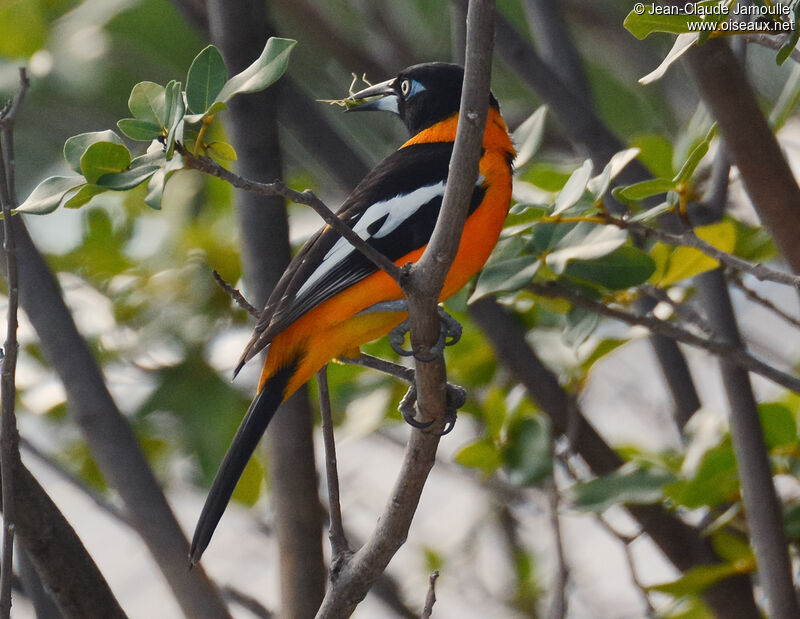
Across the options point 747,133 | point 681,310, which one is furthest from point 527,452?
point 747,133

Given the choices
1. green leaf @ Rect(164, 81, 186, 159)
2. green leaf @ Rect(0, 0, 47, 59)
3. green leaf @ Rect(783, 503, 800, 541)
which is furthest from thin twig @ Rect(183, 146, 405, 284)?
green leaf @ Rect(0, 0, 47, 59)

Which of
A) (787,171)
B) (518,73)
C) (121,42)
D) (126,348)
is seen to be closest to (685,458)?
(787,171)

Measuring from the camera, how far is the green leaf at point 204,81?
1.70 m

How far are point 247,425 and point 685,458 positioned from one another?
117 cm

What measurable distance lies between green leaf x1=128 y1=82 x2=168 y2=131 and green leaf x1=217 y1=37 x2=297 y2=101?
103 mm

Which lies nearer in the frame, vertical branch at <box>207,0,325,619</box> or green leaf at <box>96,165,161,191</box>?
green leaf at <box>96,165,161,191</box>

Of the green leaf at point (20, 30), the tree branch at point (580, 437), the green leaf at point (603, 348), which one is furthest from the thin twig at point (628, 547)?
the green leaf at point (20, 30)

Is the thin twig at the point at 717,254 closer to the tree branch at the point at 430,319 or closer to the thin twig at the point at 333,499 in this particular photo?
the tree branch at the point at 430,319

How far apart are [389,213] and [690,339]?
2.48ft

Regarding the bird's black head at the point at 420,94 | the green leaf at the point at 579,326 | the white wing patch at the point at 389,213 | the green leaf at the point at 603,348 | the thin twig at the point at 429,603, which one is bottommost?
the thin twig at the point at 429,603

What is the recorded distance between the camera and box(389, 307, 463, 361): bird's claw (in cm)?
182

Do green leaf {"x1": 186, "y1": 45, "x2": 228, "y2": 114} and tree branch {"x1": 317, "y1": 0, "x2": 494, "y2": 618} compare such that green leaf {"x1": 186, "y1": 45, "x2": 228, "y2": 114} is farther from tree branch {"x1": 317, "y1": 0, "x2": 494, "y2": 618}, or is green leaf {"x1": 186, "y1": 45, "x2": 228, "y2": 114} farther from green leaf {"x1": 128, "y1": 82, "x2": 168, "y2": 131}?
tree branch {"x1": 317, "y1": 0, "x2": 494, "y2": 618}

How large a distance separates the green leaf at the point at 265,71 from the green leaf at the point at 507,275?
771mm

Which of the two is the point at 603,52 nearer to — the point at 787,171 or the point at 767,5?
the point at 787,171
